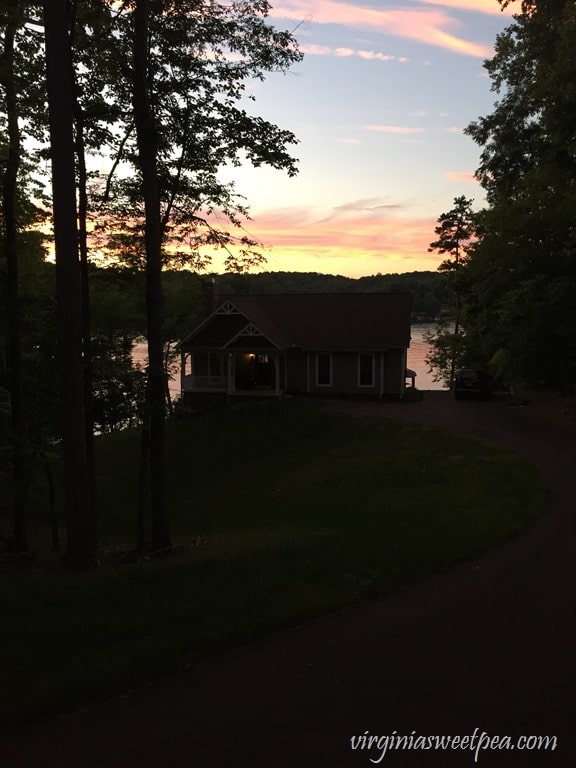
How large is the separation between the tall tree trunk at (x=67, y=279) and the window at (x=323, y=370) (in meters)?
23.9

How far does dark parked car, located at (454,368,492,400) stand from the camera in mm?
31797

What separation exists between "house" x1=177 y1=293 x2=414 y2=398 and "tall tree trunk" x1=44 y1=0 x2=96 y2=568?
71.4 feet

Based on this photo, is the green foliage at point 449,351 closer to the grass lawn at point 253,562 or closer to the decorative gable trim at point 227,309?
the decorative gable trim at point 227,309

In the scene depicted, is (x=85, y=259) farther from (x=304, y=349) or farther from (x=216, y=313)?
(x=304, y=349)

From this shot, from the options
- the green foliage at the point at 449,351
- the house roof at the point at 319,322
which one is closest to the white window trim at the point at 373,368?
the house roof at the point at 319,322

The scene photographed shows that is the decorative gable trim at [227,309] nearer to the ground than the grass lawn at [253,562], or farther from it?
farther from it

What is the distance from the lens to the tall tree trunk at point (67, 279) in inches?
339

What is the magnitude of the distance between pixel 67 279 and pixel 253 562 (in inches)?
202

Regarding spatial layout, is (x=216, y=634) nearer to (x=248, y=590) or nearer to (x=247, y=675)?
(x=247, y=675)

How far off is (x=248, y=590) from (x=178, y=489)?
15.1 meters

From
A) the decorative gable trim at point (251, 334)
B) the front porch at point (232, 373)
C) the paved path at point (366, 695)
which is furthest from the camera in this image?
the front porch at point (232, 373)

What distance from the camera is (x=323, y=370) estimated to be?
3275 cm

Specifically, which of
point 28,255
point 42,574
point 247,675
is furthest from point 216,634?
point 28,255

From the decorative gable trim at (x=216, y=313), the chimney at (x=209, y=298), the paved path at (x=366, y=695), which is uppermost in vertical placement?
the chimney at (x=209, y=298)
